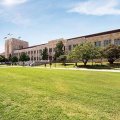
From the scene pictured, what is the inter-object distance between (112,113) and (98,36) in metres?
88.6

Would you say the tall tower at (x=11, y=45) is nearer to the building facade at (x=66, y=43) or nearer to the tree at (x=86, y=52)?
the building facade at (x=66, y=43)

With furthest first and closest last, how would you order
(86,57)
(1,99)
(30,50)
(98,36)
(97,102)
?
(30,50), (98,36), (86,57), (1,99), (97,102)

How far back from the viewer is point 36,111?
340 inches

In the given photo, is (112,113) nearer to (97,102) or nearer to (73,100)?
(97,102)

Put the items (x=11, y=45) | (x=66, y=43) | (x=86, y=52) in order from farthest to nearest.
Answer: (x=11, y=45), (x=66, y=43), (x=86, y=52)

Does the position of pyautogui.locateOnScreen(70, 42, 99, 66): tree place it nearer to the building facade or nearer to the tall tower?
the building facade

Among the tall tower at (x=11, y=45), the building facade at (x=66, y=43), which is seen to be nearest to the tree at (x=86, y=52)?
the building facade at (x=66, y=43)

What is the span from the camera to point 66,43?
372ft

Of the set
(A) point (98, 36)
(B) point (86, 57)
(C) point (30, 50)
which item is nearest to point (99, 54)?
(B) point (86, 57)

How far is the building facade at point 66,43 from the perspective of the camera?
295 ft

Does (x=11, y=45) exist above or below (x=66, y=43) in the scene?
above

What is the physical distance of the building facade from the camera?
89812 mm

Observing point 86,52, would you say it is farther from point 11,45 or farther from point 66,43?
point 11,45

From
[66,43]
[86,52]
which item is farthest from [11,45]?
[86,52]
